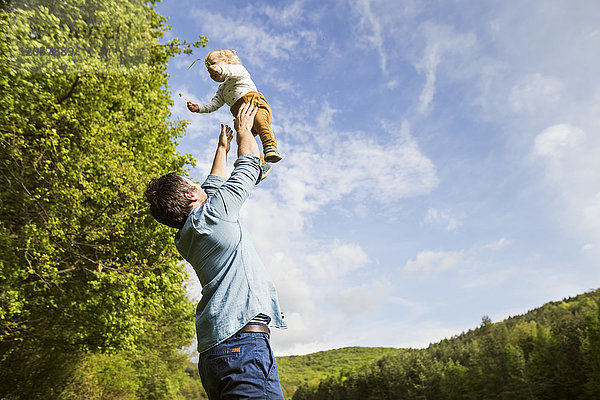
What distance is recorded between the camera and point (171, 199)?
2.96 metres

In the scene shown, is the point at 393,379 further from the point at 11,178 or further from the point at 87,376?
the point at 11,178

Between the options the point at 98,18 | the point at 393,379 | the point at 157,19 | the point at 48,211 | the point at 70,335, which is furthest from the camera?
the point at 393,379

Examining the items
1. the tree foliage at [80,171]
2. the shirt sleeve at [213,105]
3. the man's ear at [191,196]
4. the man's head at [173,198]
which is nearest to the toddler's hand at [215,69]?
the shirt sleeve at [213,105]

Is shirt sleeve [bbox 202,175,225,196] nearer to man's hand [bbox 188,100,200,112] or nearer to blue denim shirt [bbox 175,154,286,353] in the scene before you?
blue denim shirt [bbox 175,154,286,353]

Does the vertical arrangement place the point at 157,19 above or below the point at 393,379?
above

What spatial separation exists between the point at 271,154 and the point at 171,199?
1.16 metres

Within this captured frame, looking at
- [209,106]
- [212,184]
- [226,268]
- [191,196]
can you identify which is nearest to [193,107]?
[209,106]

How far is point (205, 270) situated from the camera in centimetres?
285

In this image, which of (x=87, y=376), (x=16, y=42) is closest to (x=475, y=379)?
(x=87, y=376)

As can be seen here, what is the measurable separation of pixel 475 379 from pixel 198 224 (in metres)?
86.3

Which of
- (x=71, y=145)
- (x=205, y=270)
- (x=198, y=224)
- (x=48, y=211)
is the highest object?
(x=71, y=145)

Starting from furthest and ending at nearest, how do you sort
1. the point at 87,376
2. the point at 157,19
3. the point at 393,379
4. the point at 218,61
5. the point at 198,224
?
the point at 393,379, the point at 87,376, the point at 157,19, the point at 218,61, the point at 198,224

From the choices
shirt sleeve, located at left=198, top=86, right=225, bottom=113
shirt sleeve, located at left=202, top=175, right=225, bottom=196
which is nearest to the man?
shirt sleeve, located at left=202, top=175, right=225, bottom=196

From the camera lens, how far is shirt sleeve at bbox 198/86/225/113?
4.71 metres
